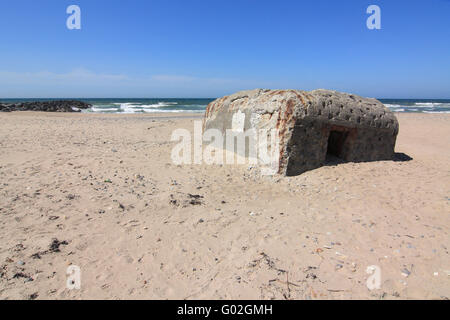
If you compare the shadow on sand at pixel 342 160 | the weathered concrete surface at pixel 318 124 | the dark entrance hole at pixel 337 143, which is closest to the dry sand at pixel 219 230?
the shadow on sand at pixel 342 160

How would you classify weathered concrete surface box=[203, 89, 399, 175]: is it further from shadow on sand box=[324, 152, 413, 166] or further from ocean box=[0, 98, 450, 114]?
ocean box=[0, 98, 450, 114]

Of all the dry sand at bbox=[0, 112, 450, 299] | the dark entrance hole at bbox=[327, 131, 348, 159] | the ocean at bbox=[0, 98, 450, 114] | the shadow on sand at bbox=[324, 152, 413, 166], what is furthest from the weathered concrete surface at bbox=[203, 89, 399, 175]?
the ocean at bbox=[0, 98, 450, 114]

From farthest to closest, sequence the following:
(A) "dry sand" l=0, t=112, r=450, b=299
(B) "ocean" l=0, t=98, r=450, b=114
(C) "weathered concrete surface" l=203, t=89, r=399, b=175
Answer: (B) "ocean" l=0, t=98, r=450, b=114, (C) "weathered concrete surface" l=203, t=89, r=399, b=175, (A) "dry sand" l=0, t=112, r=450, b=299

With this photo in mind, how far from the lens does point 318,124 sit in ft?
18.3

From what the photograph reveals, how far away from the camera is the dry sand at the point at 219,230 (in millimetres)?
2635

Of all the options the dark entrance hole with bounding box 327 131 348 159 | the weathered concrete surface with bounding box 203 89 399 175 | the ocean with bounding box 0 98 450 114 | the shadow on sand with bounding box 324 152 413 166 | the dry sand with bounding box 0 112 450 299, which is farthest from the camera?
the ocean with bounding box 0 98 450 114

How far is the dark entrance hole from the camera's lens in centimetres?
634

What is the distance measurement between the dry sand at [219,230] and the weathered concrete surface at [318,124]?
450 millimetres

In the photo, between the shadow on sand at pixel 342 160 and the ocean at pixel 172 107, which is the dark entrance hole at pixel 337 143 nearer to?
the shadow on sand at pixel 342 160

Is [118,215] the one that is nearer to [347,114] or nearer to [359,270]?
[359,270]

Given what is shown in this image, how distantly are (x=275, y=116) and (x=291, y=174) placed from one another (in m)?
1.31

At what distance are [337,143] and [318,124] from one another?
4.33 feet

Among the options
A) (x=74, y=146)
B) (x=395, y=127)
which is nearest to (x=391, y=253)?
(x=395, y=127)
